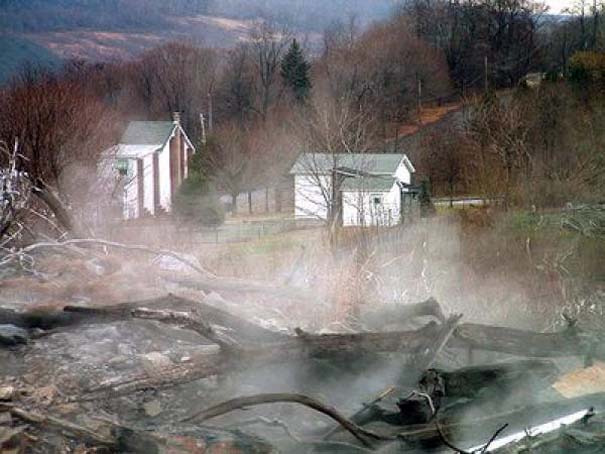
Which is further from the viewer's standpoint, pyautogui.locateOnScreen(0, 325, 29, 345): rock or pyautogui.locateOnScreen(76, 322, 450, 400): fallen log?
pyautogui.locateOnScreen(0, 325, 29, 345): rock

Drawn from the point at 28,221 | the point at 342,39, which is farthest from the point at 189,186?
the point at 28,221

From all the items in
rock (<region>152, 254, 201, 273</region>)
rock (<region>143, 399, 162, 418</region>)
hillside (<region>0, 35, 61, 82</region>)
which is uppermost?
hillside (<region>0, 35, 61, 82</region>)

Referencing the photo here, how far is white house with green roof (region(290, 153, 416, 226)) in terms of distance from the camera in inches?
551

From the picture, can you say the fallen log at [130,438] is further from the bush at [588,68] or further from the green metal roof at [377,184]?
the bush at [588,68]

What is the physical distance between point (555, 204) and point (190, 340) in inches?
449

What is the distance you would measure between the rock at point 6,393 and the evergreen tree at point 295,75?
22280mm

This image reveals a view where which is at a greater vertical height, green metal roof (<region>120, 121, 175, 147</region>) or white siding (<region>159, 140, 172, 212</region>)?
green metal roof (<region>120, 121, 175, 147</region>)

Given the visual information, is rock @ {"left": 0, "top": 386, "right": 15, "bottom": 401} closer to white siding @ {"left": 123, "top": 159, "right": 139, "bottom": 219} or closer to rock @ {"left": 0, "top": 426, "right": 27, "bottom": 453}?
rock @ {"left": 0, "top": 426, "right": 27, "bottom": 453}

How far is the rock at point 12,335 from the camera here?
388cm

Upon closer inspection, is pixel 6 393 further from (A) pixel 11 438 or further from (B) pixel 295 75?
(B) pixel 295 75

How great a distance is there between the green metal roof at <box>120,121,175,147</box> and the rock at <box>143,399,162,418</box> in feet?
55.3

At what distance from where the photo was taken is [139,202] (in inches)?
689

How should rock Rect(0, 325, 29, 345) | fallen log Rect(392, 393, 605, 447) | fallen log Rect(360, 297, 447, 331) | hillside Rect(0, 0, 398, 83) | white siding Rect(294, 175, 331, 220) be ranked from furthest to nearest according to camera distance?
white siding Rect(294, 175, 331, 220) < hillside Rect(0, 0, 398, 83) < fallen log Rect(360, 297, 447, 331) < rock Rect(0, 325, 29, 345) < fallen log Rect(392, 393, 605, 447)

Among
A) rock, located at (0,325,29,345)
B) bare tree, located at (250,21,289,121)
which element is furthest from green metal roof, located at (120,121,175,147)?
rock, located at (0,325,29,345)
